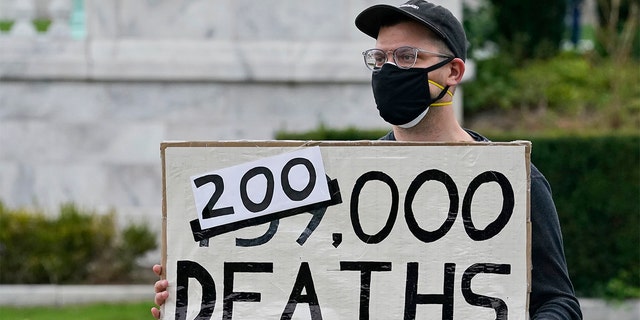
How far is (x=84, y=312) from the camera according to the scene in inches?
383

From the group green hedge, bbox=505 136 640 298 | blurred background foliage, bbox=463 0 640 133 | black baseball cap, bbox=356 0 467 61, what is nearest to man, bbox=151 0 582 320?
black baseball cap, bbox=356 0 467 61

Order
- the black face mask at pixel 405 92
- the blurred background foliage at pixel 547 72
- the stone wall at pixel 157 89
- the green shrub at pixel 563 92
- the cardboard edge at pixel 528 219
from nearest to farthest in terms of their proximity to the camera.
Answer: the cardboard edge at pixel 528 219 < the black face mask at pixel 405 92 < the stone wall at pixel 157 89 < the green shrub at pixel 563 92 < the blurred background foliage at pixel 547 72

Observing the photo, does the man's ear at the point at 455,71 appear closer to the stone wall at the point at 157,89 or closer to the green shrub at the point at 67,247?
the green shrub at the point at 67,247

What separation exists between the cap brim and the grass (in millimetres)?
5804

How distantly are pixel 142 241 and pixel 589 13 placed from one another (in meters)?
10.9

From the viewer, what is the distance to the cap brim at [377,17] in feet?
12.4

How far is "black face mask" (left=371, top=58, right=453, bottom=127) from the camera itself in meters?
3.89

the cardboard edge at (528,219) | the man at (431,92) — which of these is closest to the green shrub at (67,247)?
the man at (431,92)

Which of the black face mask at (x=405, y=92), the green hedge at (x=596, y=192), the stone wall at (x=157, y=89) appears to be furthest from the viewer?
the stone wall at (x=157, y=89)

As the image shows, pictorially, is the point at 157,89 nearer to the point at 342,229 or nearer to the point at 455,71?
the point at 455,71

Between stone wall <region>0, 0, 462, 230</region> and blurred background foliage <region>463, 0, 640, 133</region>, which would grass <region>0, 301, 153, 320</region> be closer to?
stone wall <region>0, 0, 462, 230</region>

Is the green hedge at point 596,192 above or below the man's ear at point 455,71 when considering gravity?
below

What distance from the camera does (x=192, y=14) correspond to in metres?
11.5

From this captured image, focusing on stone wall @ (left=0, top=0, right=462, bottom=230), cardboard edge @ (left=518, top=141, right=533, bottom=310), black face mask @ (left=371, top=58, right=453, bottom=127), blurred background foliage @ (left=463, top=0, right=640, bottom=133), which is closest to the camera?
cardboard edge @ (left=518, top=141, right=533, bottom=310)
